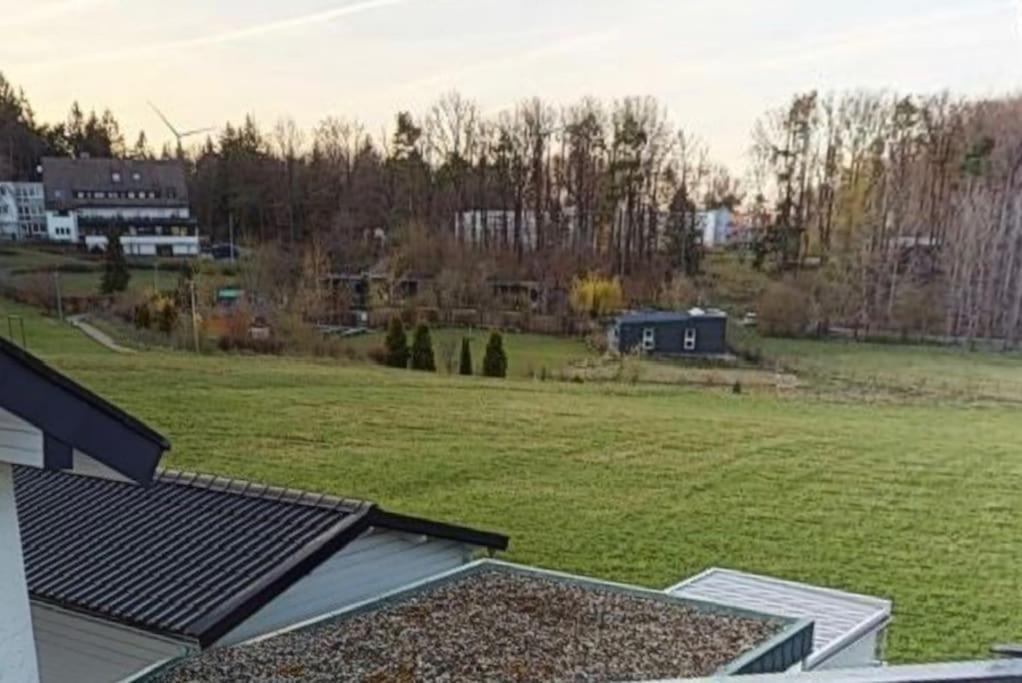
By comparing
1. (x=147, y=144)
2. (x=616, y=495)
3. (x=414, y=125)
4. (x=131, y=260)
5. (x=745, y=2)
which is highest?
(x=745, y=2)

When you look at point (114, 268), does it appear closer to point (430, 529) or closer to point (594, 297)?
point (430, 529)

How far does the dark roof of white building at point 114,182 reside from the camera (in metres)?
7.04

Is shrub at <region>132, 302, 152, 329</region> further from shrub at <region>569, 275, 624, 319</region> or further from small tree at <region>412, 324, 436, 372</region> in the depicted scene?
shrub at <region>569, 275, 624, 319</region>

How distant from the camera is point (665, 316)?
1372cm

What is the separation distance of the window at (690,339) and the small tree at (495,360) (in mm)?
3012

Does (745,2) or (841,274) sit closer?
(745,2)

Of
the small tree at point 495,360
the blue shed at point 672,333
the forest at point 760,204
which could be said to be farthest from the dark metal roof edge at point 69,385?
the blue shed at point 672,333

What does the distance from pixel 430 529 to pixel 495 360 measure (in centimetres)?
951

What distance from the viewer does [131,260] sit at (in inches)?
356

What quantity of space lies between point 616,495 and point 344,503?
4919mm

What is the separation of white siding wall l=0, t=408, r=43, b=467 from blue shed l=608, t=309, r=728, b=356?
488 inches

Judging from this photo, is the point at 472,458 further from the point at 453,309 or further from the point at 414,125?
the point at 414,125

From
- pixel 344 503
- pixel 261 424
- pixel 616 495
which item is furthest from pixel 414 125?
pixel 344 503

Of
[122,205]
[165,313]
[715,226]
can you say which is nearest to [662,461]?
[122,205]
